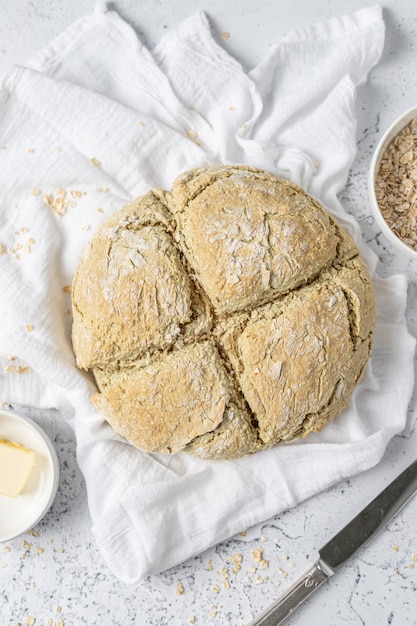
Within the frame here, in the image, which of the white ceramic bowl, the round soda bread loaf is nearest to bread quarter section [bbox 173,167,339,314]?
the round soda bread loaf

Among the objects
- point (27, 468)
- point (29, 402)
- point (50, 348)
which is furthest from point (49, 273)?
point (27, 468)

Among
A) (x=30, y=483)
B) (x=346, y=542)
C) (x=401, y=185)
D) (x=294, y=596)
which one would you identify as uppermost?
(x=401, y=185)

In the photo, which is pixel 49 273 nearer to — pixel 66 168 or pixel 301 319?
pixel 66 168

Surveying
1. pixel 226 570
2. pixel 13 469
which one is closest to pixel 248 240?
pixel 13 469

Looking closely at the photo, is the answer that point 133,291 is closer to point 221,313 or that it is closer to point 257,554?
point 221,313

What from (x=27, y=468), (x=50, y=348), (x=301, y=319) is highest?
(x=301, y=319)
